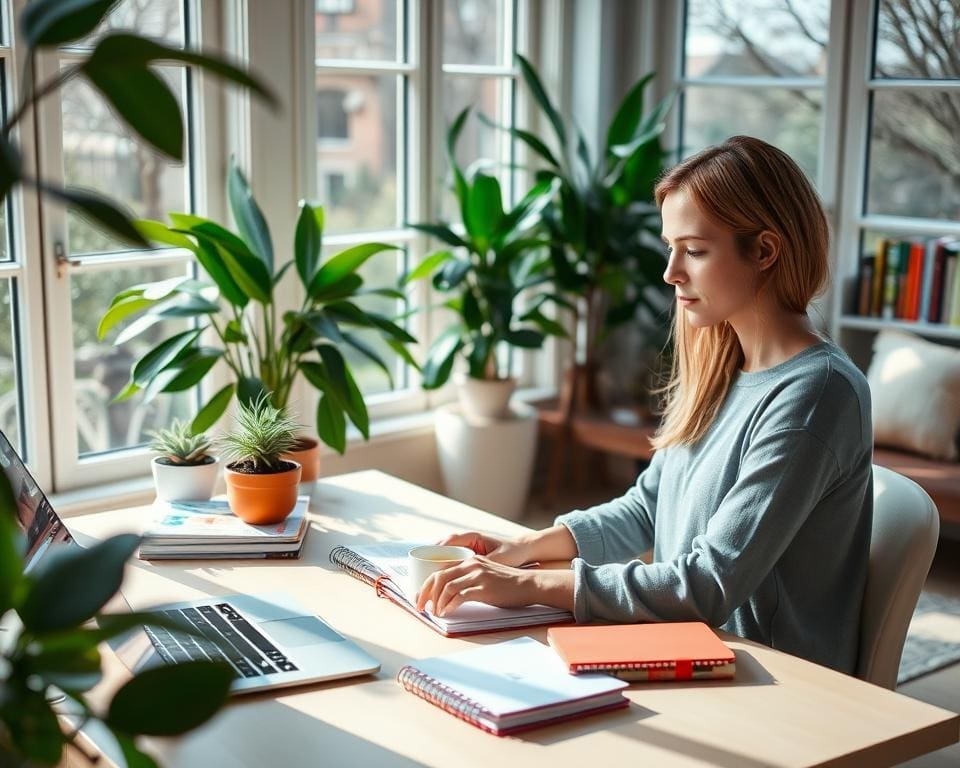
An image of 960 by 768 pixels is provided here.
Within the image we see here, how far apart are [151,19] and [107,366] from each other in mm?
1010

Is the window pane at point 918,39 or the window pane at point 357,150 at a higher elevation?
the window pane at point 918,39

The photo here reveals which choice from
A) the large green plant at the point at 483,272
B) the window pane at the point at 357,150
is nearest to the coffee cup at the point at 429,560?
the large green plant at the point at 483,272

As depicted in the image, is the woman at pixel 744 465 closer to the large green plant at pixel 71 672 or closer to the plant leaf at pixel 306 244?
the large green plant at pixel 71 672

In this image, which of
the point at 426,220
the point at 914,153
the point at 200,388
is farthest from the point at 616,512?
the point at 914,153

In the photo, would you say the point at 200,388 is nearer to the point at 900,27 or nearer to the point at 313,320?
the point at 313,320

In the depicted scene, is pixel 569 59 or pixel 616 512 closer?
pixel 616 512

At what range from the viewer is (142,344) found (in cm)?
371

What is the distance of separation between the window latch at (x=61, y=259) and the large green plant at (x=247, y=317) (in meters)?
0.31

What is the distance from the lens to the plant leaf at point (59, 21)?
Result: 67cm

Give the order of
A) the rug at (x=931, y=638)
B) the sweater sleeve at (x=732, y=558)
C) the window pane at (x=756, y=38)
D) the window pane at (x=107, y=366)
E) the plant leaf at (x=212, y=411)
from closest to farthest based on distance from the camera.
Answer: the sweater sleeve at (x=732, y=558)
the plant leaf at (x=212, y=411)
the rug at (x=931, y=638)
the window pane at (x=107, y=366)
the window pane at (x=756, y=38)

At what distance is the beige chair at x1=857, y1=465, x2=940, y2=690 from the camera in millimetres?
1766

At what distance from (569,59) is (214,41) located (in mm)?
1557

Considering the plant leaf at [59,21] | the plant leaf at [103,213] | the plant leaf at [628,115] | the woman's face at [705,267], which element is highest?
the plant leaf at [628,115]

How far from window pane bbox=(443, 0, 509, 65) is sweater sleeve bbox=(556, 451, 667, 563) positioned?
2.62 metres
